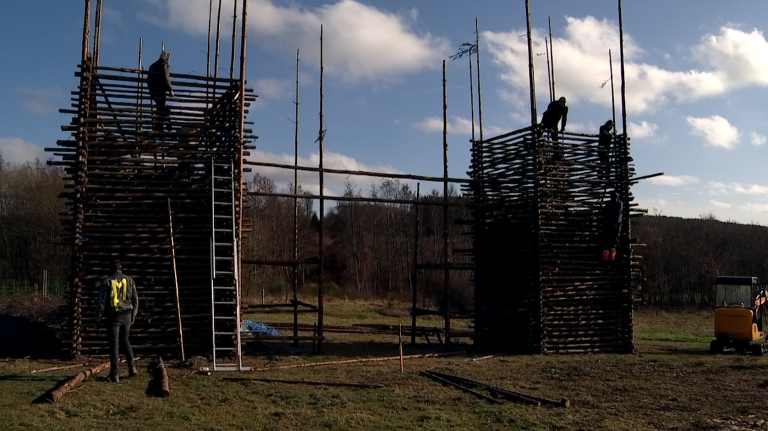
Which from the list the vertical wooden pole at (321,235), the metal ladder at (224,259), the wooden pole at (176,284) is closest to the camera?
the wooden pole at (176,284)

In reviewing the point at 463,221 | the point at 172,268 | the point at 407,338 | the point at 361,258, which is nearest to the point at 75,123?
the point at 172,268

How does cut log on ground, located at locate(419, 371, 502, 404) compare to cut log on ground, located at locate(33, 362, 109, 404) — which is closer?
cut log on ground, located at locate(33, 362, 109, 404)

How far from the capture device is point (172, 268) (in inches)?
528

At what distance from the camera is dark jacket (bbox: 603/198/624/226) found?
672 inches

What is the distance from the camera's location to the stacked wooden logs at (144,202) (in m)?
13.1

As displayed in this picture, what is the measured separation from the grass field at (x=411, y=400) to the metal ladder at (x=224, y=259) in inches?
33.5

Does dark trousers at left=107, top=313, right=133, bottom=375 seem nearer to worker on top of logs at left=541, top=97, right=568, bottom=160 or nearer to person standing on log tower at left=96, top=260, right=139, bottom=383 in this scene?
person standing on log tower at left=96, top=260, right=139, bottom=383

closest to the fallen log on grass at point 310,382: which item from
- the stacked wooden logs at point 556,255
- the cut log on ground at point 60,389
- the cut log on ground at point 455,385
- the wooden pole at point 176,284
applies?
the cut log on ground at point 455,385

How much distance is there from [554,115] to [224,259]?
9.42 meters

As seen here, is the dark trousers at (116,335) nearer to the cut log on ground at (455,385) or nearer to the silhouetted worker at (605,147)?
the cut log on ground at (455,385)

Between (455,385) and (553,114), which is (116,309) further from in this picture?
(553,114)

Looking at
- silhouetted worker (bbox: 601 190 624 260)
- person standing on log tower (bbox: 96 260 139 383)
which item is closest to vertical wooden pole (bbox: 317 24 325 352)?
person standing on log tower (bbox: 96 260 139 383)

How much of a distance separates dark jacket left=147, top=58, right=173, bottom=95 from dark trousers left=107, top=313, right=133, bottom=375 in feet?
17.4

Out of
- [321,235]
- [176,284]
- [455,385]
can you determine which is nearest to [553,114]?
[321,235]
